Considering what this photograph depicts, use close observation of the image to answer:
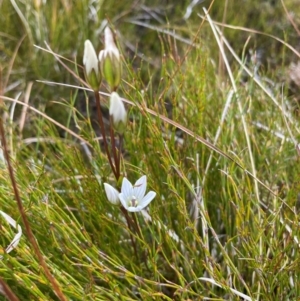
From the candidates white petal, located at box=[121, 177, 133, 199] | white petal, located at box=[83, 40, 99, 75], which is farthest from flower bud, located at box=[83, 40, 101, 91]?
white petal, located at box=[121, 177, 133, 199]

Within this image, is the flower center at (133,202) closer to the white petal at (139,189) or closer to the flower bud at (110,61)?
the white petal at (139,189)

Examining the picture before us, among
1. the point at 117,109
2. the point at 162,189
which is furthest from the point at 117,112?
the point at 162,189

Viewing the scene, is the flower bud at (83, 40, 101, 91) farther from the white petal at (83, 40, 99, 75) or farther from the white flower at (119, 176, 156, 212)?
the white flower at (119, 176, 156, 212)

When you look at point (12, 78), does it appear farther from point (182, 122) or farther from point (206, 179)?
point (206, 179)

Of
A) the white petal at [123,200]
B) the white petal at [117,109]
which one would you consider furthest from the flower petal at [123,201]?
the white petal at [117,109]

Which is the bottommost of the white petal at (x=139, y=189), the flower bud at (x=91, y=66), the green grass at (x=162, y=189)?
the green grass at (x=162, y=189)

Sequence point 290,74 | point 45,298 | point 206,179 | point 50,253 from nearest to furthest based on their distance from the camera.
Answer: point 45,298 → point 50,253 → point 206,179 → point 290,74

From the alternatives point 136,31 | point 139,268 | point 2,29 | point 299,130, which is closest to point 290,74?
point 299,130
